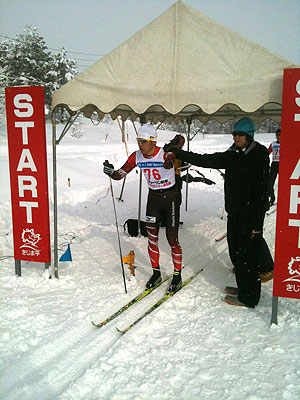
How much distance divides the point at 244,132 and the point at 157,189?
1.28 meters

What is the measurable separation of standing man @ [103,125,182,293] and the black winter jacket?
1.50 ft

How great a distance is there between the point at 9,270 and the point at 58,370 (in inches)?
92.5

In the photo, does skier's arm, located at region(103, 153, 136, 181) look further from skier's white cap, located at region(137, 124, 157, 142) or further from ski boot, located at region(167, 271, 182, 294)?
ski boot, located at region(167, 271, 182, 294)

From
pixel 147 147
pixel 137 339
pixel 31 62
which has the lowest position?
pixel 137 339

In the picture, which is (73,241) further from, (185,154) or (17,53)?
(17,53)

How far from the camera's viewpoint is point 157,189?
399cm

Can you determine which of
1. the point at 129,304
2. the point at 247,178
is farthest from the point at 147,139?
the point at 129,304

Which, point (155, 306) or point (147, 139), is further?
point (147, 139)

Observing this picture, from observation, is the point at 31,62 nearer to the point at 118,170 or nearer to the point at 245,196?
the point at 118,170

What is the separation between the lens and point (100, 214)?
26.3 feet

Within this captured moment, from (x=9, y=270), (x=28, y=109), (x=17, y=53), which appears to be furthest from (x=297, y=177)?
(x=17, y=53)

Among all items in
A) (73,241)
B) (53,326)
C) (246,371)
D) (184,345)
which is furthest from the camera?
(73,241)

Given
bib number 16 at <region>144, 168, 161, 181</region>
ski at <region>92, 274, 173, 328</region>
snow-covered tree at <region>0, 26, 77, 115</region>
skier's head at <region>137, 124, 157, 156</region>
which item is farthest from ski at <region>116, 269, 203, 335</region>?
snow-covered tree at <region>0, 26, 77, 115</region>

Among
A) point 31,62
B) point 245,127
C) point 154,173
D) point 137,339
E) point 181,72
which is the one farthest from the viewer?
point 31,62
